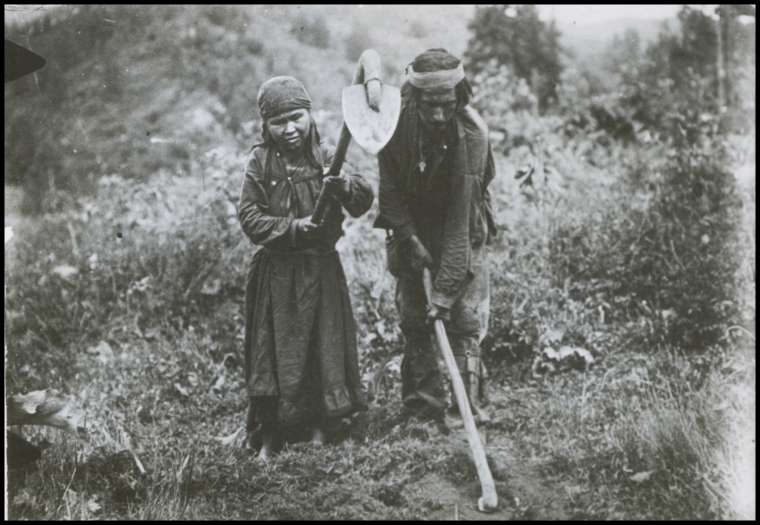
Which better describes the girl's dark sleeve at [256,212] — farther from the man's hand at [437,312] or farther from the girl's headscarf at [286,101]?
the man's hand at [437,312]

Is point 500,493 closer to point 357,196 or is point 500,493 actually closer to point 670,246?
point 357,196

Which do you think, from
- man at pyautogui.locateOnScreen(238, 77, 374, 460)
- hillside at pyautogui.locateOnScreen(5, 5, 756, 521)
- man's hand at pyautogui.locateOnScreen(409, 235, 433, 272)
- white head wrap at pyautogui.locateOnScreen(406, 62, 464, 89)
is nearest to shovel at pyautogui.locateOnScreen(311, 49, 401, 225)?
white head wrap at pyautogui.locateOnScreen(406, 62, 464, 89)

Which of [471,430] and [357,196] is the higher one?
[357,196]

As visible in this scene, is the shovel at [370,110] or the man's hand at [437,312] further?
the man's hand at [437,312]

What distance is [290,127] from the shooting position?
12.0 ft

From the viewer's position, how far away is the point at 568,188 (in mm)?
4746

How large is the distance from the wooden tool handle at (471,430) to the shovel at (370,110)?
0.81 metres

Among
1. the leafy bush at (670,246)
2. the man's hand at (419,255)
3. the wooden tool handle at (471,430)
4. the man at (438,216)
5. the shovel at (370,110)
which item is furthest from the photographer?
the leafy bush at (670,246)

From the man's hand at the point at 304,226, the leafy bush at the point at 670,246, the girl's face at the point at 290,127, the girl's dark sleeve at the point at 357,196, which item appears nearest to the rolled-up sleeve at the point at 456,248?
the girl's dark sleeve at the point at 357,196

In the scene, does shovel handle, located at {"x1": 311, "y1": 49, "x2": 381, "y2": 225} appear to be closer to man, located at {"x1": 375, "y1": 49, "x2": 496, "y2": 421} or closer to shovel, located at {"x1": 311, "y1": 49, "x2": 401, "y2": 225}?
shovel, located at {"x1": 311, "y1": 49, "x2": 401, "y2": 225}

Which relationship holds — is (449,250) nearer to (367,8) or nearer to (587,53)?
(367,8)

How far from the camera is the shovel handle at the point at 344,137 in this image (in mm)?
3373

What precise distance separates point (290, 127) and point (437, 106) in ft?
2.20

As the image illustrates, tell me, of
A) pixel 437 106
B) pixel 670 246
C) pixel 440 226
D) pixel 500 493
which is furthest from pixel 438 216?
pixel 670 246
